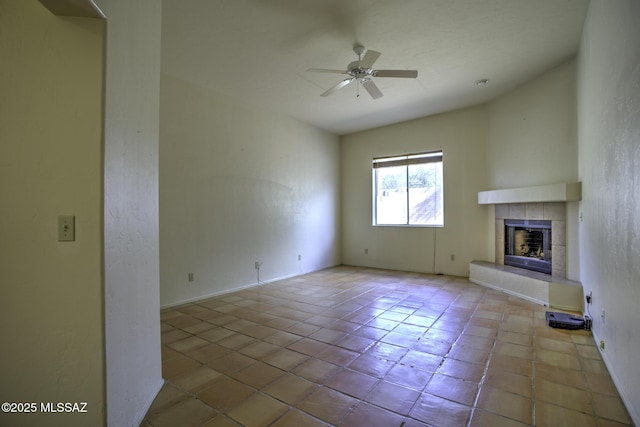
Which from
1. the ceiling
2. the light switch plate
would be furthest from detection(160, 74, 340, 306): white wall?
the light switch plate

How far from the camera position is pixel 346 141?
697 centimetres

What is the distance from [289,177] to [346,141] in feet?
6.78

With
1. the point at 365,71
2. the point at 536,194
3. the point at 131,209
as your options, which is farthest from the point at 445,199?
the point at 131,209

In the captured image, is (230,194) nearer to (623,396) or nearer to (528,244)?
(623,396)

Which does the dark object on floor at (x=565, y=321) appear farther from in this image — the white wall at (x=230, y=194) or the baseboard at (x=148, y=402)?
the white wall at (x=230, y=194)

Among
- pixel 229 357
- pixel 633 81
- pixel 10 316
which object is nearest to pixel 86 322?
pixel 10 316

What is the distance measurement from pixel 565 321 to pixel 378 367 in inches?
84.8

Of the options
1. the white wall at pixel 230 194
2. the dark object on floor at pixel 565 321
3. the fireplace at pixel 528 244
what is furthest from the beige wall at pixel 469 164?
the white wall at pixel 230 194

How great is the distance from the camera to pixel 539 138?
13.7 ft

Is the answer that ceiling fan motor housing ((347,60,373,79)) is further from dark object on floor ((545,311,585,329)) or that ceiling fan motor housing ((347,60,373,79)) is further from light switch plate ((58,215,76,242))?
dark object on floor ((545,311,585,329))

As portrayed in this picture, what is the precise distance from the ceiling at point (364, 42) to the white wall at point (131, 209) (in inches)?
45.4

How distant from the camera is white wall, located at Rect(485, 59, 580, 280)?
12.3ft

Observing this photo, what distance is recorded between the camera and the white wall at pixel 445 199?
17.4 feet

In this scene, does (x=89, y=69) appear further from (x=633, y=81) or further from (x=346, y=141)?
(x=346, y=141)
